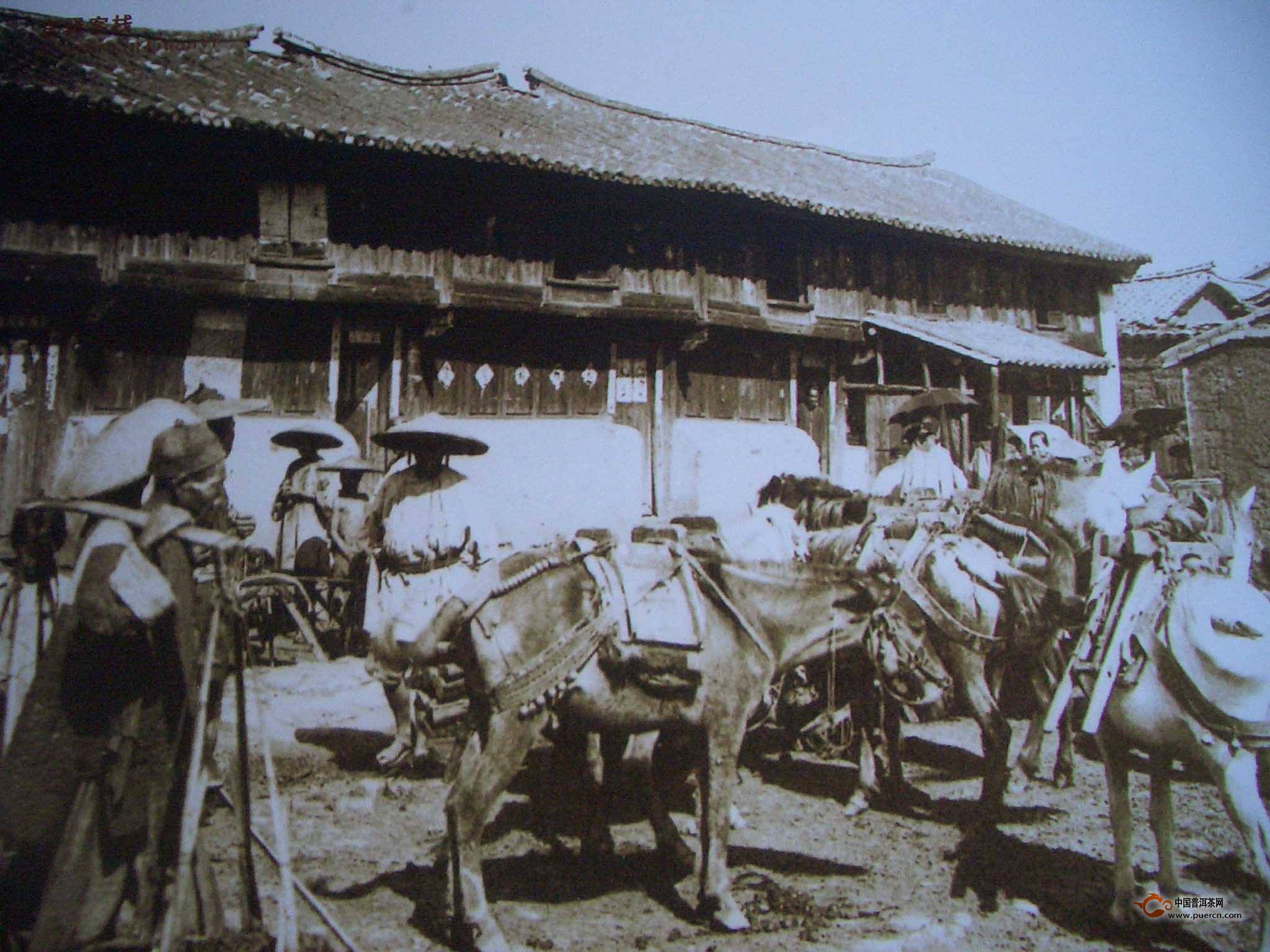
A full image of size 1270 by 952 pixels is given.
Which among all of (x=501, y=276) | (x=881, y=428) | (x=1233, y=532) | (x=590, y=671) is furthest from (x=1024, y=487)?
(x=501, y=276)

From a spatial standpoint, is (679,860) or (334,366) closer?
(679,860)

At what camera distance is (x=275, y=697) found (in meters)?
6.62

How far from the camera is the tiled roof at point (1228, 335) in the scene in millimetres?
9898

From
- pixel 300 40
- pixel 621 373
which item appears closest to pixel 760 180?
pixel 621 373

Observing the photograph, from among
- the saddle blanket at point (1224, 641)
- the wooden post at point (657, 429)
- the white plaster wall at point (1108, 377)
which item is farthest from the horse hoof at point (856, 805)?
the white plaster wall at point (1108, 377)

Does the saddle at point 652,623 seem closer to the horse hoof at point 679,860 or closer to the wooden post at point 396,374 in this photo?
the horse hoof at point 679,860

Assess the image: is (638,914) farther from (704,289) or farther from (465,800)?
(704,289)

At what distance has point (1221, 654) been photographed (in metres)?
3.69

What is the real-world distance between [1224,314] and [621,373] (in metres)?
16.3

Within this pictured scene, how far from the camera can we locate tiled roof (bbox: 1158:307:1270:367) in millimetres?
9898

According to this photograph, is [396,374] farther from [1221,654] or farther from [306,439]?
[1221,654]

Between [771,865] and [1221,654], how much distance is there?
107 inches

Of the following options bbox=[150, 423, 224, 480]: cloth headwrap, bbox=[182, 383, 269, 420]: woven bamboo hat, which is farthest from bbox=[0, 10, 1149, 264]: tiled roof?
bbox=[150, 423, 224, 480]: cloth headwrap

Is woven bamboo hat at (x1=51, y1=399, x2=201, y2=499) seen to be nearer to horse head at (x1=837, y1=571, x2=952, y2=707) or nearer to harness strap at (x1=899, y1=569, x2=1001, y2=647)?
horse head at (x1=837, y1=571, x2=952, y2=707)
